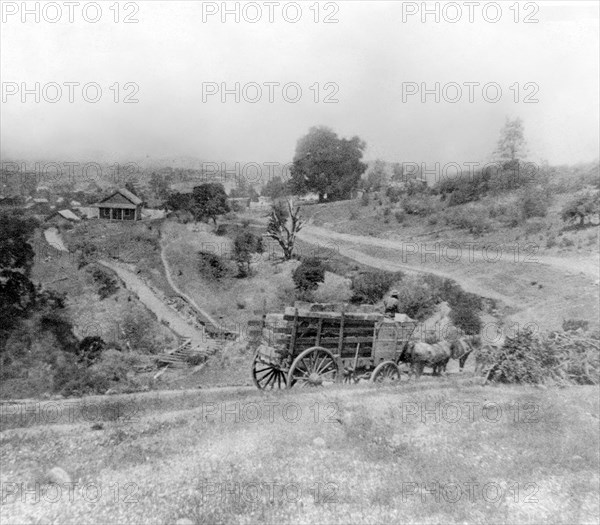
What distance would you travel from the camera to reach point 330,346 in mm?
9297

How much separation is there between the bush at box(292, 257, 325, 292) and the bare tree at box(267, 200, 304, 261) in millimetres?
577

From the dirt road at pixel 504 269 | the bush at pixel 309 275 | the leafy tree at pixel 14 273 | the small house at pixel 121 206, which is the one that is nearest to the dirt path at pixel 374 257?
the dirt road at pixel 504 269

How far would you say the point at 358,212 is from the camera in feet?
56.6

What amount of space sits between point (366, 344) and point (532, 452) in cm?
388

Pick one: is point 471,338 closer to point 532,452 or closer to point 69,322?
point 532,452

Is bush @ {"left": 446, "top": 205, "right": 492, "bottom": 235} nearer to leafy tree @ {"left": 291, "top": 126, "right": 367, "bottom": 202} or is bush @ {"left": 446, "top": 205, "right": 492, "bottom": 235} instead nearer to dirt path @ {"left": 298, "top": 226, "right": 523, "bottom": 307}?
dirt path @ {"left": 298, "top": 226, "right": 523, "bottom": 307}

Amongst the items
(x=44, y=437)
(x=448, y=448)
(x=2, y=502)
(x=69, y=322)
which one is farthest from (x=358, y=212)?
(x=2, y=502)

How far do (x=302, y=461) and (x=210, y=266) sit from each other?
9299mm

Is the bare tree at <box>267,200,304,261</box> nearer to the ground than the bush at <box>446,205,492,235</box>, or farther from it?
nearer to the ground

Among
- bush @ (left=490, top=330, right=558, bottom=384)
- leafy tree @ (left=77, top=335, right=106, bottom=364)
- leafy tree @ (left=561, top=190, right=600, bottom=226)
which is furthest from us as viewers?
leafy tree @ (left=561, top=190, right=600, bottom=226)

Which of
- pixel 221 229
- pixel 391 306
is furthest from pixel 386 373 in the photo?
pixel 221 229

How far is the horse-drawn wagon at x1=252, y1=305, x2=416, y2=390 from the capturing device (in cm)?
876

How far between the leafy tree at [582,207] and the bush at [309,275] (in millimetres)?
8025

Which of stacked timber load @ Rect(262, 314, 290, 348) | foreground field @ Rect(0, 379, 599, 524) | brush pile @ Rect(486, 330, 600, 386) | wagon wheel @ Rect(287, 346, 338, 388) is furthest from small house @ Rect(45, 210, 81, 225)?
brush pile @ Rect(486, 330, 600, 386)
